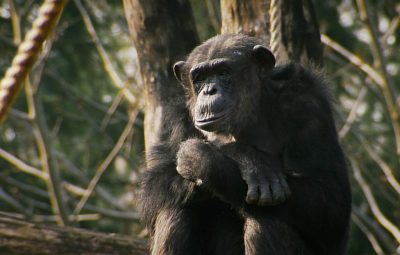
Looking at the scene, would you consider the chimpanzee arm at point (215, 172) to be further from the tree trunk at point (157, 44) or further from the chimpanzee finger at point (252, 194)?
the tree trunk at point (157, 44)

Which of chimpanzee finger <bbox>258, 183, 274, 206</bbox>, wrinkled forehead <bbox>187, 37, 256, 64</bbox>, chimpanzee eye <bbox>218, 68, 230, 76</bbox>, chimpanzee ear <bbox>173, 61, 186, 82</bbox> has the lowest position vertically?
chimpanzee finger <bbox>258, 183, 274, 206</bbox>

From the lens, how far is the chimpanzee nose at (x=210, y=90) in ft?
20.2

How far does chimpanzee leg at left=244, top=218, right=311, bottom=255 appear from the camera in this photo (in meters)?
5.62

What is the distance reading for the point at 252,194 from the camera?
5664mm

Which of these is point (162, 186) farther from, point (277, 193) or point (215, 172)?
point (277, 193)

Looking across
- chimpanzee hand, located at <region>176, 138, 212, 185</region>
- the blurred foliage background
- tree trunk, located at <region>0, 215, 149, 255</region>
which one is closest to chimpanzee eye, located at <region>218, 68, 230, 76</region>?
chimpanzee hand, located at <region>176, 138, 212, 185</region>

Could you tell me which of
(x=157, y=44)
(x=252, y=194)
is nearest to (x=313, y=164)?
(x=252, y=194)

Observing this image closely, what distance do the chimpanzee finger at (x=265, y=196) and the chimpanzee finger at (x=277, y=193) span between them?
3cm

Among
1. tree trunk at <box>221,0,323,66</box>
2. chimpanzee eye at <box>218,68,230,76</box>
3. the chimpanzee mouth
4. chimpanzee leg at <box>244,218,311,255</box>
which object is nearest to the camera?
chimpanzee leg at <box>244,218,311,255</box>

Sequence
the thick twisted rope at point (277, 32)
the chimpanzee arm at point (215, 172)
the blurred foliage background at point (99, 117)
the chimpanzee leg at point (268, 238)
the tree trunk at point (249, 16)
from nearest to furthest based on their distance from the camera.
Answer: the chimpanzee leg at point (268, 238) < the chimpanzee arm at point (215, 172) < the thick twisted rope at point (277, 32) < the tree trunk at point (249, 16) < the blurred foliage background at point (99, 117)

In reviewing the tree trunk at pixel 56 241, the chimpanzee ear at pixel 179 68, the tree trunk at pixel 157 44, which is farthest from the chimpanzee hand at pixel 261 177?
the tree trunk at pixel 56 241

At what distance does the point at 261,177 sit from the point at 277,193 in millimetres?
179

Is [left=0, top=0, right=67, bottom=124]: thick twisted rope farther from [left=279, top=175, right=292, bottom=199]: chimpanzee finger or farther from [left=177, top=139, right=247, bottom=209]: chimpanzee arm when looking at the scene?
[left=279, top=175, right=292, bottom=199]: chimpanzee finger

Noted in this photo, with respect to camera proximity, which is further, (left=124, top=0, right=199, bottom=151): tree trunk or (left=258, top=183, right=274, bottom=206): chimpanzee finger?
(left=124, top=0, right=199, bottom=151): tree trunk
